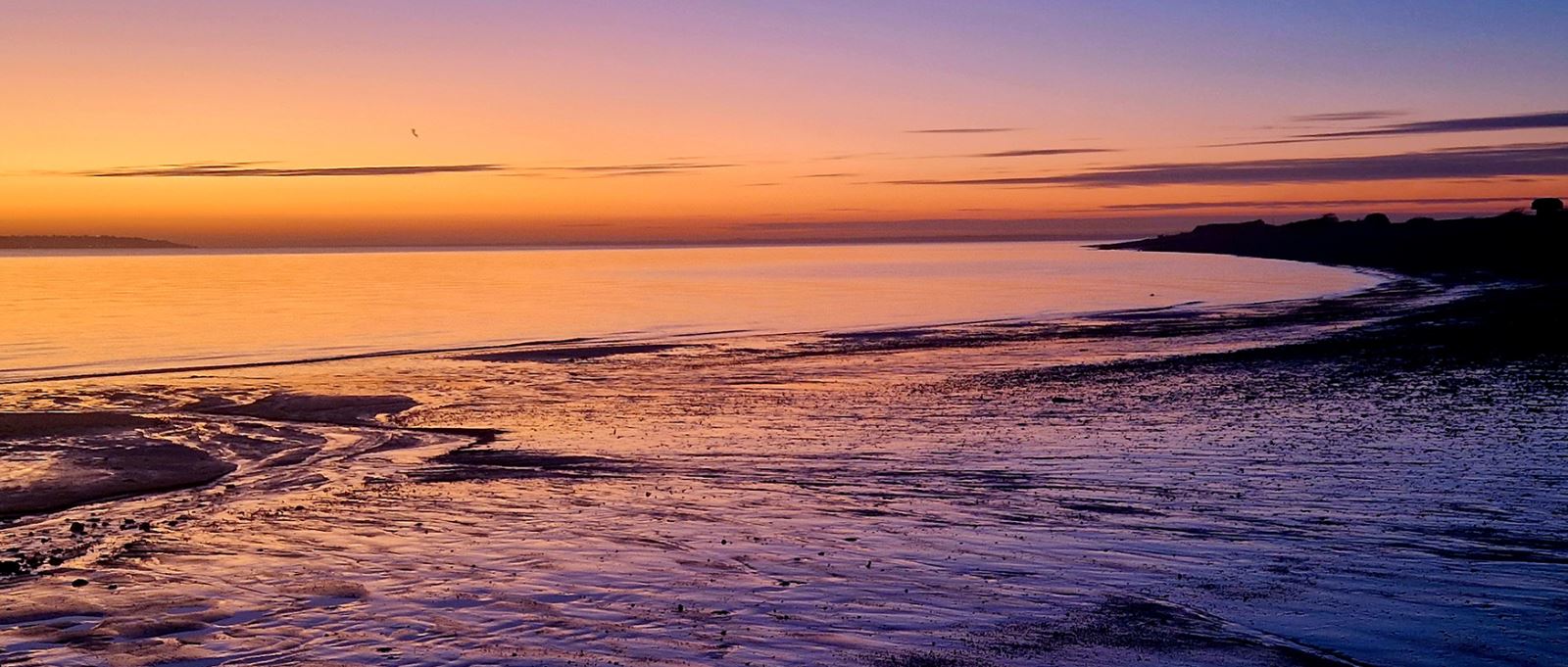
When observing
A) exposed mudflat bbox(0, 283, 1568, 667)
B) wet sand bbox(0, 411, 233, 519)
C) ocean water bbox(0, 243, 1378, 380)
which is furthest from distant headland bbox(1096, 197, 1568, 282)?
wet sand bbox(0, 411, 233, 519)

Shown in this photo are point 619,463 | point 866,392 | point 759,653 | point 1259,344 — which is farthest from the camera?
point 1259,344

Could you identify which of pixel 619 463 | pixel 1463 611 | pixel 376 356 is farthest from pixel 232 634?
pixel 376 356

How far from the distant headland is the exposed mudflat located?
5355 centimetres

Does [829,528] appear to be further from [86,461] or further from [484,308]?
[484,308]

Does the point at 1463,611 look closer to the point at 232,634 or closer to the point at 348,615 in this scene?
the point at 348,615

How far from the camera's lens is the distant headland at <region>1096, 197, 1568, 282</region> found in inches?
3282

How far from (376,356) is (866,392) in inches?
664

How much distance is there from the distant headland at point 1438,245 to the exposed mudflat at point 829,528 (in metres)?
53.5

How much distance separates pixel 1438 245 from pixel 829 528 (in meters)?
110

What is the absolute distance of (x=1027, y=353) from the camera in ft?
115

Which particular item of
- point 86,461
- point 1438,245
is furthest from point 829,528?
point 1438,245

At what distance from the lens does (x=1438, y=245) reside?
107625mm

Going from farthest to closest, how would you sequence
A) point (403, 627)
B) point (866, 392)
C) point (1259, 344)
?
Result: point (1259, 344) < point (866, 392) < point (403, 627)

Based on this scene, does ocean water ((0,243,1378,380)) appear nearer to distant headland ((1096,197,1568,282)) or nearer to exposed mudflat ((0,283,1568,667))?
distant headland ((1096,197,1568,282))
